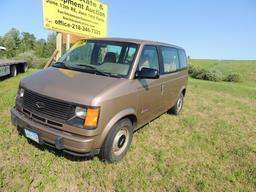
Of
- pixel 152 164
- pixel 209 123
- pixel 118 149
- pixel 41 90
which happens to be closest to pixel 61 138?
pixel 41 90

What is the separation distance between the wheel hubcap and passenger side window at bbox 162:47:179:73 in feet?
Result: 5.85

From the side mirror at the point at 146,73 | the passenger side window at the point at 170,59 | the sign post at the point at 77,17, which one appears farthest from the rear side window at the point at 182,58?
the sign post at the point at 77,17

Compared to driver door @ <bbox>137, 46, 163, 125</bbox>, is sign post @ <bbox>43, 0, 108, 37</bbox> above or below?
above

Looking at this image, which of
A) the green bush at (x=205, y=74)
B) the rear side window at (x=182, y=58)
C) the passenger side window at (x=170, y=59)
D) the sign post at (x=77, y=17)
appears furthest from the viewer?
the green bush at (x=205, y=74)

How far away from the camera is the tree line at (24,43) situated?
137ft

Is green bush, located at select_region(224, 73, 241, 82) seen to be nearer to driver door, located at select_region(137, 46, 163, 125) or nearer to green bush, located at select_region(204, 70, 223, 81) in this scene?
green bush, located at select_region(204, 70, 223, 81)

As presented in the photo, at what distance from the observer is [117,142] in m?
3.43

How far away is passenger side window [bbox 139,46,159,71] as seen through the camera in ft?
12.5

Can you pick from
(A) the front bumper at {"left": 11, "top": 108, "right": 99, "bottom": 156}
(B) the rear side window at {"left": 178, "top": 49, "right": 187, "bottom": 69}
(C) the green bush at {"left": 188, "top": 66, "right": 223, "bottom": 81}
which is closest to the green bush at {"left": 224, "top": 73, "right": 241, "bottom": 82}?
(C) the green bush at {"left": 188, "top": 66, "right": 223, "bottom": 81}

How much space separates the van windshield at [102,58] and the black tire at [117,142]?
80 centimetres

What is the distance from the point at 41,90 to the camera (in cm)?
305

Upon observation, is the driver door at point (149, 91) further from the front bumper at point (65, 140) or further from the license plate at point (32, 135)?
the license plate at point (32, 135)

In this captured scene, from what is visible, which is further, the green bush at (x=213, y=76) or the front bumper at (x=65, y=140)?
the green bush at (x=213, y=76)

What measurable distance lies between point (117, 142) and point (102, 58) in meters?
1.52
